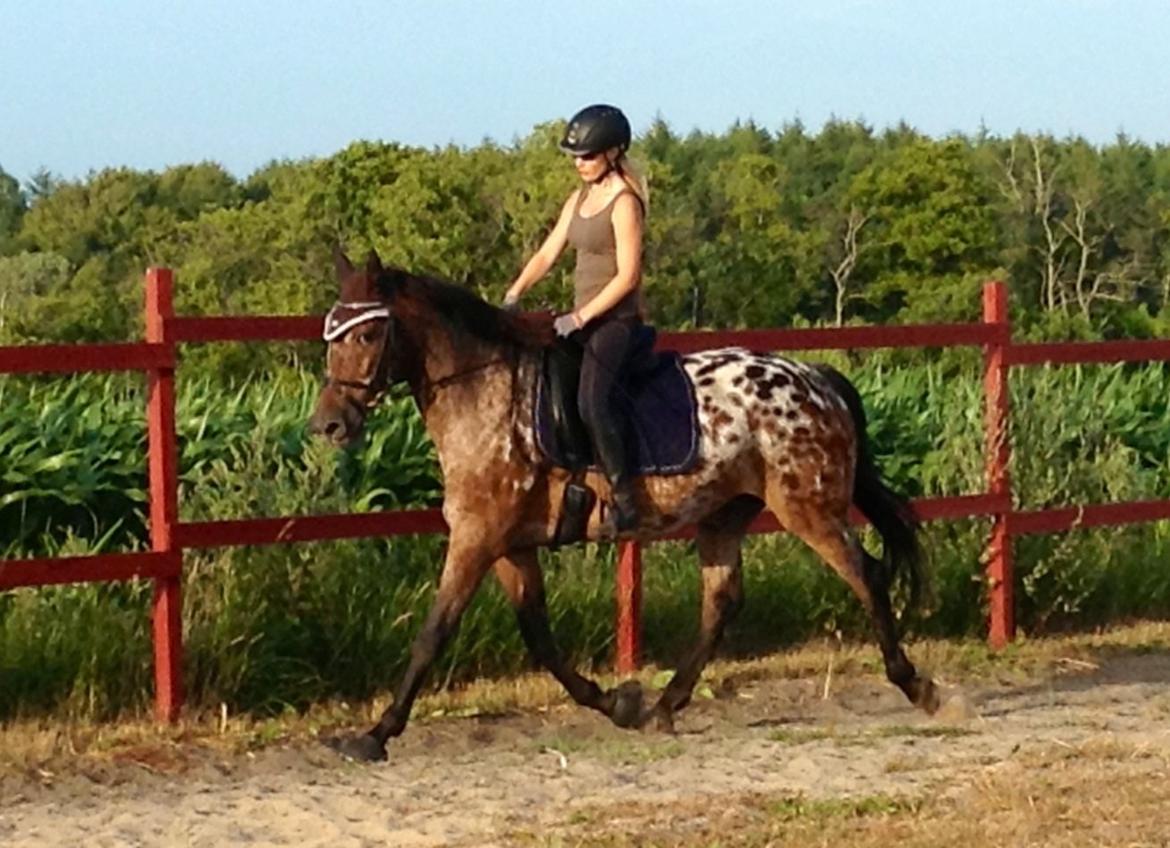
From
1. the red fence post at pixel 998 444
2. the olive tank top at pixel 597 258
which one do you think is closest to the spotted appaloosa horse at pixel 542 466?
the olive tank top at pixel 597 258

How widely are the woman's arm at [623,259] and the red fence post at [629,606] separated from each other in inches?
82.6

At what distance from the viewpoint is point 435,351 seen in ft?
27.3

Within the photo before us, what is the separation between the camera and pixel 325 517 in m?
9.02

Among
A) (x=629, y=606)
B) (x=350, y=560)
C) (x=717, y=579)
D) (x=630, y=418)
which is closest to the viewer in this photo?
(x=630, y=418)

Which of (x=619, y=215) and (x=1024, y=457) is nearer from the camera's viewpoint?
(x=619, y=215)

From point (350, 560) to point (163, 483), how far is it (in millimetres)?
1514

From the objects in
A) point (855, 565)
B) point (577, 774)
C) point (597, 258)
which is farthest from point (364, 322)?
point (855, 565)

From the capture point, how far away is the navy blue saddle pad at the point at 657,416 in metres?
8.53

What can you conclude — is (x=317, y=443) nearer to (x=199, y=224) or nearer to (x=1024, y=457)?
(x=1024, y=457)

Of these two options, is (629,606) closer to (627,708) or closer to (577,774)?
(627,708)

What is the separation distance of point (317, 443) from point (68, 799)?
2.79 meters

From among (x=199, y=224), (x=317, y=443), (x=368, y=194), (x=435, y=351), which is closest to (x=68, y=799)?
(x=435, y=351)

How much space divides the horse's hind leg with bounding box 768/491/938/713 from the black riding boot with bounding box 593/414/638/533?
0.74 meters

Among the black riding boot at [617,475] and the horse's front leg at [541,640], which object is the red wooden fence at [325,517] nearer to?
the horse's front leg at [541,640]
